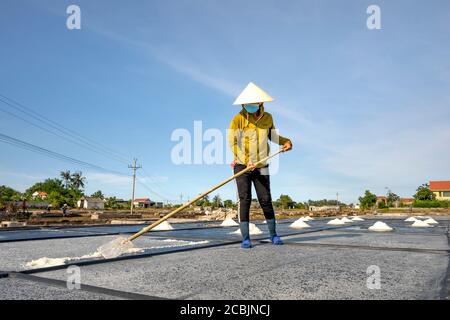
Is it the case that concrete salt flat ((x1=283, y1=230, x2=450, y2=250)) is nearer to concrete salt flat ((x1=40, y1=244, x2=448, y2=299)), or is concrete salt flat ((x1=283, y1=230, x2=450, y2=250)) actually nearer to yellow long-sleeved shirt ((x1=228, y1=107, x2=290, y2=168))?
concrete salt flat ((x1=40, y1=244, x2=448, y2=299))

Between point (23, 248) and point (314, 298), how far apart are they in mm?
3479

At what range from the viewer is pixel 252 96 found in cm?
432

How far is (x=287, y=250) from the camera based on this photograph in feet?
12.0

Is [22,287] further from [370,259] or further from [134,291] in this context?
[370,259]

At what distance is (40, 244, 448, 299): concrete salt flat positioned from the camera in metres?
1.89

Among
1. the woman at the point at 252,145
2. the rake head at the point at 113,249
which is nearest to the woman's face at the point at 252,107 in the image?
the woman at the point at 252,145

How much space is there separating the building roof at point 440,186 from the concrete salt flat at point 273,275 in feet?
355

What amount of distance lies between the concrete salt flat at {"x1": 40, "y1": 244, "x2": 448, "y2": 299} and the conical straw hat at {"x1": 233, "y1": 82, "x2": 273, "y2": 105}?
189 cm

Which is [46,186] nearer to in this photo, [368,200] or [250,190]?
[368,200]

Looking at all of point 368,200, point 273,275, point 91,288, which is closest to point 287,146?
point 273,275

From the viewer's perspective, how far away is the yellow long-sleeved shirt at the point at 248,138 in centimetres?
438

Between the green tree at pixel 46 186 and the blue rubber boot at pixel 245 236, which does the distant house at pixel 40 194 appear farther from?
the blue rubber boot at pixel 245 236

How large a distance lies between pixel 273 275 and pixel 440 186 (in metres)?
111

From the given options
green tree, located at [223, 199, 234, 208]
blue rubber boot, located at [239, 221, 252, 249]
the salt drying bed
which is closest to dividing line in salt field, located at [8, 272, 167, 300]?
the salt drying bed
